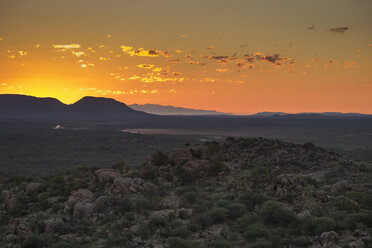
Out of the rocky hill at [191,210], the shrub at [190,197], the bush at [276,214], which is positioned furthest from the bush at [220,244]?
the shrub at [190,197]

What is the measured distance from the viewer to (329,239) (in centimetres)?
1095

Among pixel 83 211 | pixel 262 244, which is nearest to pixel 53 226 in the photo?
pixel 83 211

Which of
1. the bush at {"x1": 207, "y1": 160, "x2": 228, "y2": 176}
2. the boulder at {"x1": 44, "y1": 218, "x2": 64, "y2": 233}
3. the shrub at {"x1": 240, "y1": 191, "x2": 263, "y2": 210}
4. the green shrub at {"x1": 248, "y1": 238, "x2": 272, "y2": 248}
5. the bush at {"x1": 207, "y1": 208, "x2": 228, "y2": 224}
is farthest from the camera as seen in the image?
the bush at {"x1": 207, "y1": 160, "x2": 228, "y2": 176}

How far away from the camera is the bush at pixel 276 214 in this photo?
13306 millimetres

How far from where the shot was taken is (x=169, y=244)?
11.3 metres

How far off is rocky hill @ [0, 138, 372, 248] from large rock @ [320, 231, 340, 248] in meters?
0.04

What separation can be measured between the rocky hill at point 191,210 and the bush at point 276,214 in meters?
0.04

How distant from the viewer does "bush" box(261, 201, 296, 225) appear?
13.3 metres

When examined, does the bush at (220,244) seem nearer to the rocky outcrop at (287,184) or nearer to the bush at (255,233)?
the bush at (255,233)

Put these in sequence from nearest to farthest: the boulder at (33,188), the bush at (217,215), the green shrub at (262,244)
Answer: the green shrub at (262,244) → the bush at (217,215) → the boulder at (33,188)

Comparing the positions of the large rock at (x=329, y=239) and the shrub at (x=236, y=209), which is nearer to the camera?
the large rock at (x=329, y=239)

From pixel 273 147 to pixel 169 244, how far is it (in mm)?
23299

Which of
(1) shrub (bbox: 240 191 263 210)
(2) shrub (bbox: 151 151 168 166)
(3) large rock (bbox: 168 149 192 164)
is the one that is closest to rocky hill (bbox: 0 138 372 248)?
(1) shrub (bbox: 240 191 263 210)

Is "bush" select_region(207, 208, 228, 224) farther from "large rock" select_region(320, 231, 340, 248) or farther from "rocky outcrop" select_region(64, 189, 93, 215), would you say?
"rocky outcrop" select_region(64, 189, 93, 215)
